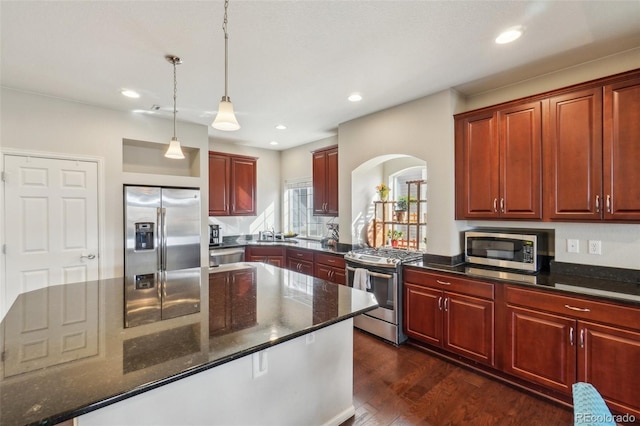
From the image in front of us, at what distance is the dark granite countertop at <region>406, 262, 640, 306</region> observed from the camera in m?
2.00

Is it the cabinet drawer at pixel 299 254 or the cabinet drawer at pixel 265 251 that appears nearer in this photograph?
the cabinet drawer at pixel 299 254

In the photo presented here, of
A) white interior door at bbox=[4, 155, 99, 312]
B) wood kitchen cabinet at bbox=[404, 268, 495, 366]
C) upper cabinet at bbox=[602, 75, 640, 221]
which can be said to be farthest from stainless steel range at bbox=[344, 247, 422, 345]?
white interior door at bbox=[4, 155, 99, 312]

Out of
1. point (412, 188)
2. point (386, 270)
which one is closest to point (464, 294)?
point (386, 270)

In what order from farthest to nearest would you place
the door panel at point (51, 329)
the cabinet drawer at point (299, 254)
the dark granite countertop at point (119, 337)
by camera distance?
1. the cabinet drawer at point (299, 254)
2. the door panel at point (51, 329)
3. the dark granite countertop at point (119, 337)

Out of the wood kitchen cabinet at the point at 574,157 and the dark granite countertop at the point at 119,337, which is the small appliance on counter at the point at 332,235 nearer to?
the dark granite countertop at the point at 119,337

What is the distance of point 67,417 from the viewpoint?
0.80m

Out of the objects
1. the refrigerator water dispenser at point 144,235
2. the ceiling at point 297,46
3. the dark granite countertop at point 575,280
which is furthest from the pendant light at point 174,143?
the dark granite countertop at point 575,280

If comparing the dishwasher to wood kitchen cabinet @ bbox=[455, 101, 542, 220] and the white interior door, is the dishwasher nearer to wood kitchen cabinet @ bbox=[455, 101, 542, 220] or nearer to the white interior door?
the white interior door

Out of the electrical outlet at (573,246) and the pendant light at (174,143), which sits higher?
the pendant light at (174,143)

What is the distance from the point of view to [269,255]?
479 centimetres

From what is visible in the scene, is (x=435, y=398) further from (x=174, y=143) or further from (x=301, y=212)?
(x=301, y=212)

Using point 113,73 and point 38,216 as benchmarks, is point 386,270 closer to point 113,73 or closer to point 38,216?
point 113,73

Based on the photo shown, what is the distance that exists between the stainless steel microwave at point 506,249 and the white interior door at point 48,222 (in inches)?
165

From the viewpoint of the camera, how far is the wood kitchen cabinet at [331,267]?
381 cm
